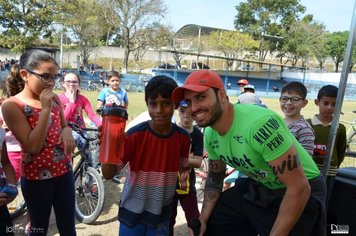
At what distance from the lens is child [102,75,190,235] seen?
2.21 metres

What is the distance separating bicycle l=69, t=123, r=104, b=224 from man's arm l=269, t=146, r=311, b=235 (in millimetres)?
2514

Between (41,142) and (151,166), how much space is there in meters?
0.77

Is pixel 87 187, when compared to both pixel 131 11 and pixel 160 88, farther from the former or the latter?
pixel 131 11

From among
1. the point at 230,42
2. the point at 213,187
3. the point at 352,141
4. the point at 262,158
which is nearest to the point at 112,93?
the point at 213,187

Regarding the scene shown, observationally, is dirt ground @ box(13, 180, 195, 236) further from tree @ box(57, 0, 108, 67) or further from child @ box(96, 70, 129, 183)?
tree @ box(57, 0, 108, 67)

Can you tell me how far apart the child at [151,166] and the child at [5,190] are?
0.71m

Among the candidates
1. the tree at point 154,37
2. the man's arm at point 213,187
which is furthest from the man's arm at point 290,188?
the tree at point 154,37

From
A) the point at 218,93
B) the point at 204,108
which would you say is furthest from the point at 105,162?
the point at 218,93

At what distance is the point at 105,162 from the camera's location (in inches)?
69.8

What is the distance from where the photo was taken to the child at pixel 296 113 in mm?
3059

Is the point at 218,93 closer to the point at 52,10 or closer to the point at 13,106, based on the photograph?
the point at 13,106

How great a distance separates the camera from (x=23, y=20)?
31.0 meters

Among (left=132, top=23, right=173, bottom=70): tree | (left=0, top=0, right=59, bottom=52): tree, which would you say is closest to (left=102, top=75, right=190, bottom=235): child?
(left=0, top=0, right=59, bottom=52): tree

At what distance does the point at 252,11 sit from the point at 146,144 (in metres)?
56.9
